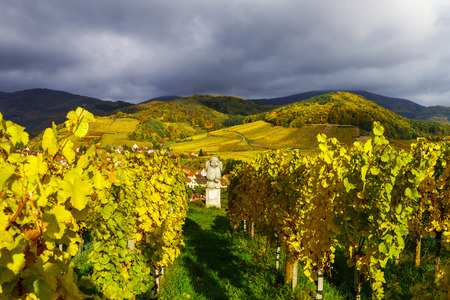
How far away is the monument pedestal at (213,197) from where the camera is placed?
66.1 ft

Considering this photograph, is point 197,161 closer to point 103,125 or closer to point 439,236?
point 439,236

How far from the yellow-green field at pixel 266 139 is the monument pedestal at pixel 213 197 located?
178 ft

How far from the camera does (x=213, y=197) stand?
20.2 meters

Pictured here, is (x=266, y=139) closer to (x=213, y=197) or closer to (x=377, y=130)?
(x=213, y=197)

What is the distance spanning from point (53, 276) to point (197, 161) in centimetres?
6663

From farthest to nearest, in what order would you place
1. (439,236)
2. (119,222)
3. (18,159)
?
(439,236)
(119,222)
(18,159)

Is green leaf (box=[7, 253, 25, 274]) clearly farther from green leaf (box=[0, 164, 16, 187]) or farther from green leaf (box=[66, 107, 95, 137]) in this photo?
green leaf (box=[66, 107, 95, 137])

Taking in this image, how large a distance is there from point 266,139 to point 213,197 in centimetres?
7657

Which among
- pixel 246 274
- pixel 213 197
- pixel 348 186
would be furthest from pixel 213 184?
pixel 348 186

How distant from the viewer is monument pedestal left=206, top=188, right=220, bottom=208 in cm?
2016

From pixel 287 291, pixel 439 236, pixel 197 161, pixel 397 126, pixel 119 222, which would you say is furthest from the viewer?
pixel 397 126

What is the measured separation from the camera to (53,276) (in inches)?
47.1

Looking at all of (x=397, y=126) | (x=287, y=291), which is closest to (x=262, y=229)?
(x=287, y=291)

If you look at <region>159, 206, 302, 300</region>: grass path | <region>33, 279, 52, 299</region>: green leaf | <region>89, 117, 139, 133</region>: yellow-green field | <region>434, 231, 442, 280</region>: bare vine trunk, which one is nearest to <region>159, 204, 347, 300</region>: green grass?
<region>159, 206, 302, 300</region>: grass path
